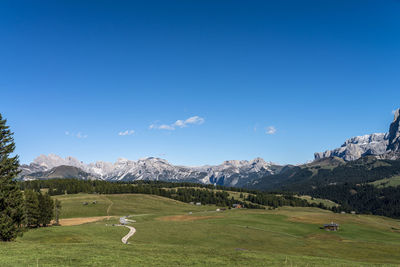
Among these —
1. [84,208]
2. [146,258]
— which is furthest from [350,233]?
[84,208]

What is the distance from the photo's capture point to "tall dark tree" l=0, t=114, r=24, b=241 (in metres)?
50.4

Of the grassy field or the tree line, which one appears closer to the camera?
the grassy field

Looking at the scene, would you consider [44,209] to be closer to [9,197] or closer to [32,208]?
[32,208]

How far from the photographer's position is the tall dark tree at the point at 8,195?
50438 mm

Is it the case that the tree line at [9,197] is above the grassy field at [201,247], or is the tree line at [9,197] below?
above

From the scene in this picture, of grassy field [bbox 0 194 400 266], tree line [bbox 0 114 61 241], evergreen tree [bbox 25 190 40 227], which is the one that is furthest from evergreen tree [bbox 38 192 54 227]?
tree line [bbox 0 114 61 241]

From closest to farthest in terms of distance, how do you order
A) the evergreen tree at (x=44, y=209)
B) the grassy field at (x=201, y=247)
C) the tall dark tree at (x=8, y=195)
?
the grassy field at (x=201, y=247) < the tall dark tree at (x=8, y=195) < the evergreen tree at (x=44, y=209)

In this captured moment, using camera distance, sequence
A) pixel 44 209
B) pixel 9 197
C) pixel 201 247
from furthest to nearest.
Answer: pixel 44 209, pixel 201 247, pixel 9 197

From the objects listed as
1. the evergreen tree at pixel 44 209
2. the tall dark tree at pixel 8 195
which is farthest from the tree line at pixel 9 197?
the evergreen tree at pixel 44 209

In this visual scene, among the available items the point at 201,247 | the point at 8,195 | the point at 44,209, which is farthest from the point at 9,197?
the point at 44,209

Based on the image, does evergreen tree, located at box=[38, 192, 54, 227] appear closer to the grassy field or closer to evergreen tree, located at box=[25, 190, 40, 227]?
evergreen tree, located at box=[25, 190, 40, 227]

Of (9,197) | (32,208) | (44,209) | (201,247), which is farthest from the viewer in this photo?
(44,209)

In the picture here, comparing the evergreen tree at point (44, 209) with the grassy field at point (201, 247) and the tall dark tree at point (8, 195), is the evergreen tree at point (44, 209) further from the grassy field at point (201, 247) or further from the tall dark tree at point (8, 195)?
the tall dark tree at point (8, 195)

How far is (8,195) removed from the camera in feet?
171
